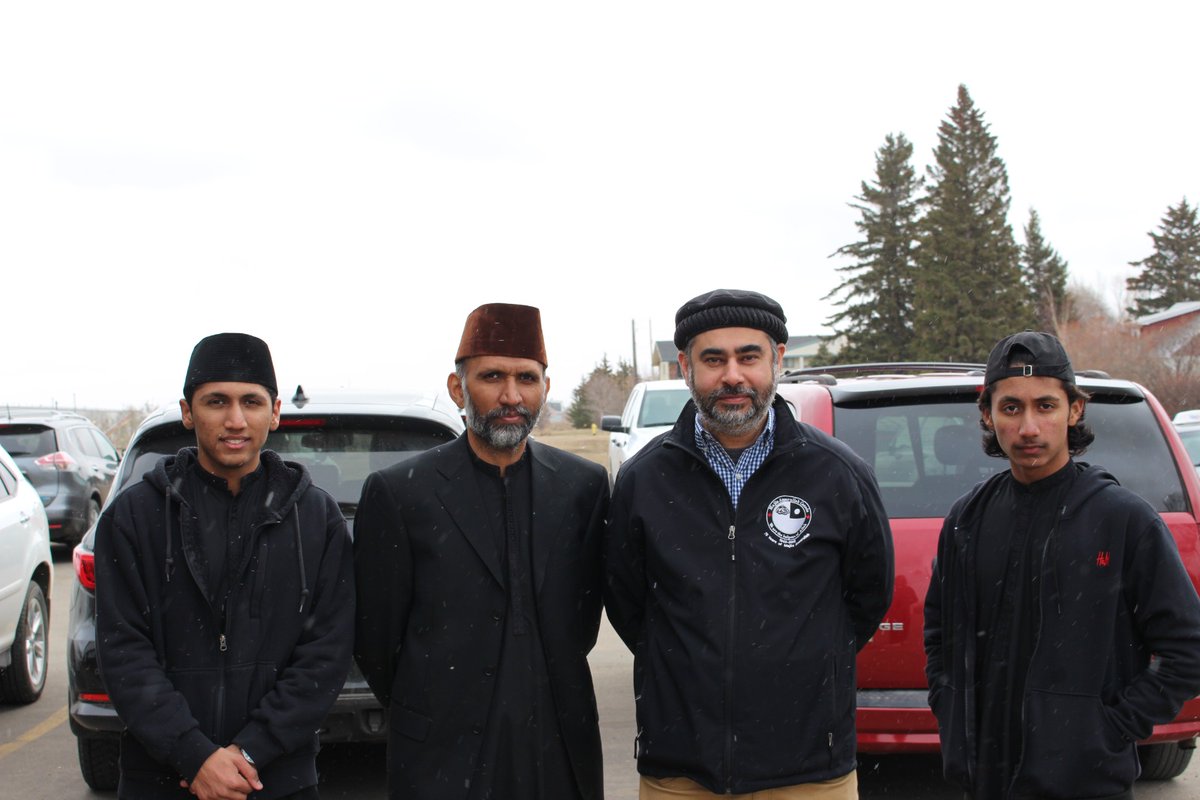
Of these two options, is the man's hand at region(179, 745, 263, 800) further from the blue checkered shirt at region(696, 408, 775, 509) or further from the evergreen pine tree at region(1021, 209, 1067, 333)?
the evergreen pine tree at region(1021, 209, 1067, 333)

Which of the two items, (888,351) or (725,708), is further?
(888,351)

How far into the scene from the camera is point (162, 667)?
3010 mm

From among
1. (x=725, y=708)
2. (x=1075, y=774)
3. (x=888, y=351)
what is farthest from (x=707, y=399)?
(x=888, y=351)

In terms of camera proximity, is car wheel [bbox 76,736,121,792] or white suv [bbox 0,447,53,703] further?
white suv [bbox 0,447,53,703]

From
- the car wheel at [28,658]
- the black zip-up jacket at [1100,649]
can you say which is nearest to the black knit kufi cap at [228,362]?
the black zip-up jacket at [1100,649]

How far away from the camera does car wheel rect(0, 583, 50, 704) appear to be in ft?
23.4

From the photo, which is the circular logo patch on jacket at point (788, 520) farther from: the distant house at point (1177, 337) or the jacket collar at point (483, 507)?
the distant house at point (1177, 337)

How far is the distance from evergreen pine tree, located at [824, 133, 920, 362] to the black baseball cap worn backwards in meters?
50.4

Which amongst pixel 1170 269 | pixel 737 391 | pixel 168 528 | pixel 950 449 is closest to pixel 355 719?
pixel 168 528

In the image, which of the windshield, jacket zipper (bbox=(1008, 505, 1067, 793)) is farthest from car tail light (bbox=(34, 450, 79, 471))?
jacket zipper (bbox=(1008, 505, 1067, 793))

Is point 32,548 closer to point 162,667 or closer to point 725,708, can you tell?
point 162,667

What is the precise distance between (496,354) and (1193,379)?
1655 inches

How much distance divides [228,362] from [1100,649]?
8.03 feet

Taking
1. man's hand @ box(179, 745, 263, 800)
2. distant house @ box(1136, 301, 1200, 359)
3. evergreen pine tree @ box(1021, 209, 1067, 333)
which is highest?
evergreen pine tree @ box(1021, 209, 1067, 333)
